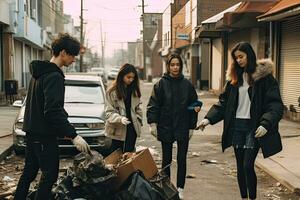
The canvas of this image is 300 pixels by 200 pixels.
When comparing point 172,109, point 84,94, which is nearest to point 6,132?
point 84,94

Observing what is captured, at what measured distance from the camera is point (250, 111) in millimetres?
5211

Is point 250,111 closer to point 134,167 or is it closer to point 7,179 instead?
point 134,167

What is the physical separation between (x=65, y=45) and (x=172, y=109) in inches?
71.0

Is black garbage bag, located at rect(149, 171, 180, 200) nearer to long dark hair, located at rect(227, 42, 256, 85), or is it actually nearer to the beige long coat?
the beige long coat

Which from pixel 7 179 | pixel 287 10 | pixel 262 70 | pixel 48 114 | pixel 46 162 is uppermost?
pixel 287 10

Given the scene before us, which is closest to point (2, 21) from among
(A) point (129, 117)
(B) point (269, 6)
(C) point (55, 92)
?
(B) point (269, 6)

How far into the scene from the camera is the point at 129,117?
603 centimetres

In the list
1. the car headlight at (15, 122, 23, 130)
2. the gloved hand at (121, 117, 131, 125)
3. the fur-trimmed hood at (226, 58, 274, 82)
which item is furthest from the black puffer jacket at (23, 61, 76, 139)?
the car headlight at (15, 122, 23, 130)

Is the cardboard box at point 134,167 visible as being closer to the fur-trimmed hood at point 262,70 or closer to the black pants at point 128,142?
the black pants at point 128,142

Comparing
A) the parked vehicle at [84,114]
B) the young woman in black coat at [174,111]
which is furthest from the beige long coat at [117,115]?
the parked vehicle at [84,114]

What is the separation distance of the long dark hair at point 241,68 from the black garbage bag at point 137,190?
1502 mm

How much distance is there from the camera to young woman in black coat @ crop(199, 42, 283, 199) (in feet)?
16.8

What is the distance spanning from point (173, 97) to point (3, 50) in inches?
691

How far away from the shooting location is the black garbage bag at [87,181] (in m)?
4.77
